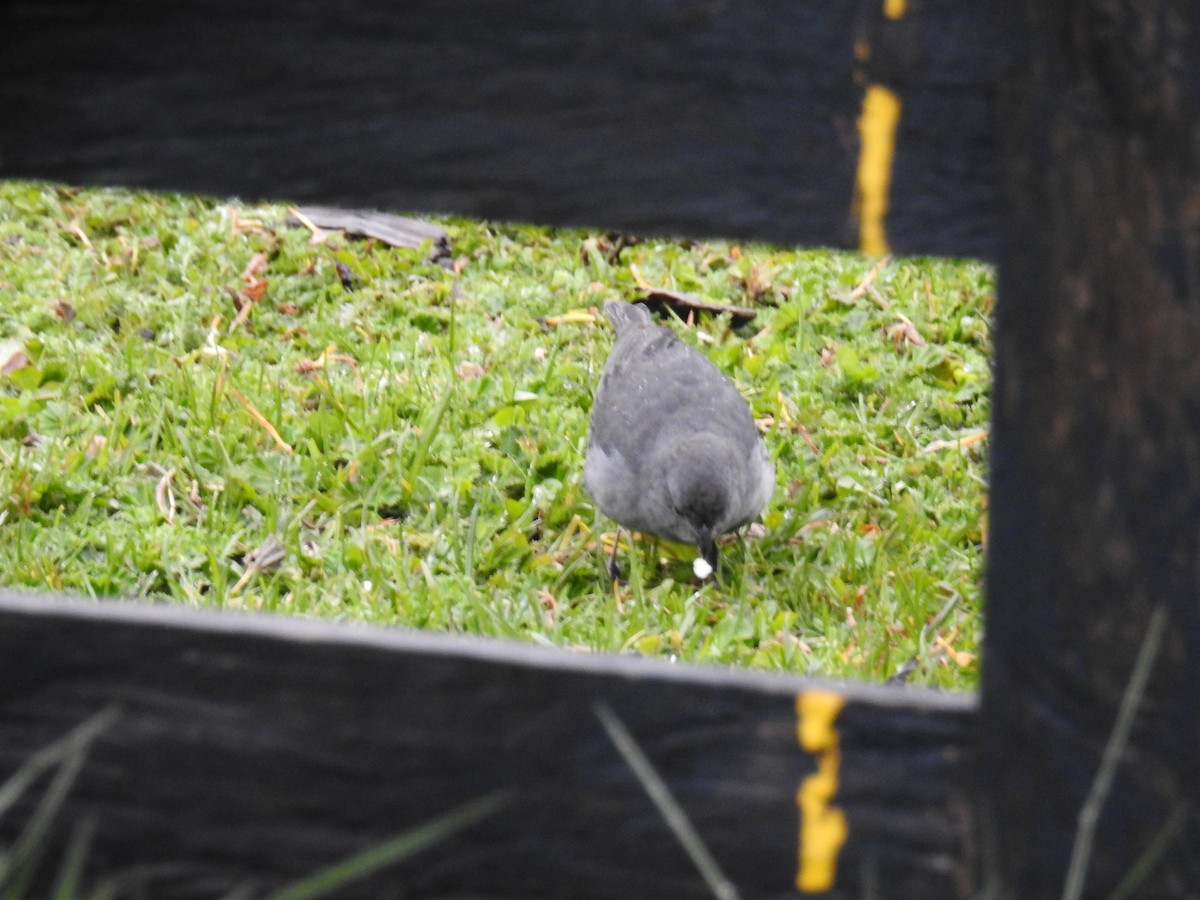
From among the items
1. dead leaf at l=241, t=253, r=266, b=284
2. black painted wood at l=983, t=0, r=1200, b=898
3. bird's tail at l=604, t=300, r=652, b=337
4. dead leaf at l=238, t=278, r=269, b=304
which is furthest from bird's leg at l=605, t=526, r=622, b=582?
black painted wood at l=983, t=0, r=1200, b=898

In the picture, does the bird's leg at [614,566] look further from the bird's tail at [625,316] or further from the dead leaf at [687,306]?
the dead leaf at [687,306]

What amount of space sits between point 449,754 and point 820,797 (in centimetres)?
34

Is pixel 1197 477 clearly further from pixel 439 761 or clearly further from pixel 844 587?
pixel 844 587

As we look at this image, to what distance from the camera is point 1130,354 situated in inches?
45.2

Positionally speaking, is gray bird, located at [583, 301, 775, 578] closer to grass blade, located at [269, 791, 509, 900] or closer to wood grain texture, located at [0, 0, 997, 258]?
grass blade, located at [269, 791, 509, 900]

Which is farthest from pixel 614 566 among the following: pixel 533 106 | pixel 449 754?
pixel 533 106

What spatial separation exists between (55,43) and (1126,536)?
39.6 inches

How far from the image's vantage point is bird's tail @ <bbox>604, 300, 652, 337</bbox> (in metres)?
5.05

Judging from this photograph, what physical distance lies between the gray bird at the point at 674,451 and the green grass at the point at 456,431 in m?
0.17

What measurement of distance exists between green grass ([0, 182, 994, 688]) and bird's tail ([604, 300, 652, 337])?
6.6 inches

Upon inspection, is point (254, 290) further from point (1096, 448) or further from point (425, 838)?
point (1096, 448)

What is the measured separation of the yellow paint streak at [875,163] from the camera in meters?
1.18

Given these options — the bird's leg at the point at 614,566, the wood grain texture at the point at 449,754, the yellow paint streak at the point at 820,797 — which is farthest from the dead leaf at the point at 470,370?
the yellow paint streak at the point at 820,797

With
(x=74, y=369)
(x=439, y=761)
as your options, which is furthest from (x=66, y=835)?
(x=74, y=369)
